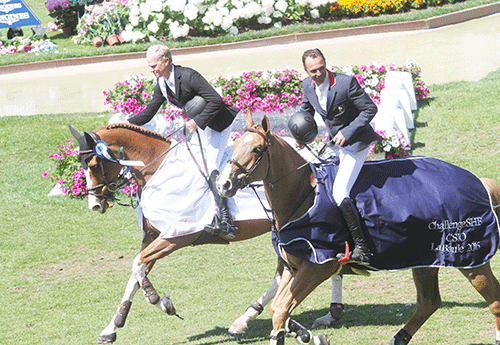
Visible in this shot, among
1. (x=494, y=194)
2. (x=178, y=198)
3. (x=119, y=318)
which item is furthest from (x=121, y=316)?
(x=494, y=194)

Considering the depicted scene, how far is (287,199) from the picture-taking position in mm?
6137

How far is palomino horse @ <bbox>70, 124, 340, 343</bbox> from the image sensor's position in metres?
7.36

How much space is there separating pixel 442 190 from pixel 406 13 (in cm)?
1781

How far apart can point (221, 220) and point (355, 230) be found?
1.99 meters

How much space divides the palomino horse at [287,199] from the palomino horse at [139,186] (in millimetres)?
1296

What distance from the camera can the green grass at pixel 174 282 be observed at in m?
7.56

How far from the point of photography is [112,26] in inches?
947

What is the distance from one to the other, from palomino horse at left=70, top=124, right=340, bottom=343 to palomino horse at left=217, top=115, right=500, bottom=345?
1296mm

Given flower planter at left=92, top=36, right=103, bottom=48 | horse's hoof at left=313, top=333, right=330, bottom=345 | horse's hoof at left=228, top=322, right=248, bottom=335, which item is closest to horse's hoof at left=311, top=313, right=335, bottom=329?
horse's hoof at left=228, top=322, right=248, bottom=335

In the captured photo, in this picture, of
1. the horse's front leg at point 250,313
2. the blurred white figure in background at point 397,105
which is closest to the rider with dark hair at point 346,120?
the horse's front leg at point 250,313

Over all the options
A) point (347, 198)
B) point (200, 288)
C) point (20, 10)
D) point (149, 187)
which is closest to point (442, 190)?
point (347, 198)

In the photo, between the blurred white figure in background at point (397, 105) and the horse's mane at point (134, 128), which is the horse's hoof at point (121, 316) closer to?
the horse's mane at point (134, 128)

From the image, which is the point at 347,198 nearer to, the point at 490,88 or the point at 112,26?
the point at 490,88

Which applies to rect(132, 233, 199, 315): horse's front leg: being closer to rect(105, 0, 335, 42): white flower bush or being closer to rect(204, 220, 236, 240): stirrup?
rect(204, 220, 236, 240): stirrup
